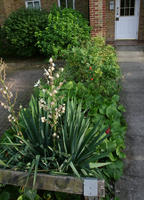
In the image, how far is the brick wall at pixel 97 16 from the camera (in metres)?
8.51

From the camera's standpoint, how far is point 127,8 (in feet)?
34.2

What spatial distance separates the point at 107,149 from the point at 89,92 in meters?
1.67

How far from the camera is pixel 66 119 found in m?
2.83

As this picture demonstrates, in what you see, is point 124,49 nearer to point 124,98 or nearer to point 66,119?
point 124,98

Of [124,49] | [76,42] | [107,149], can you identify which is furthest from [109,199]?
[124,49]

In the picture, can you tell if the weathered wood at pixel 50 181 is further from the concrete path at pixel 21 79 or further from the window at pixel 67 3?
the window at pixel 67 3

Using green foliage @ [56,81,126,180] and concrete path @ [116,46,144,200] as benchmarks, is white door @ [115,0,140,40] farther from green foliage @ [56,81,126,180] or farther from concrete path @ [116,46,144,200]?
green foliage @ [56,81,126,180]

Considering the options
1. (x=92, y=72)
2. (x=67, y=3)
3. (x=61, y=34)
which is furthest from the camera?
(x=67, y=3)

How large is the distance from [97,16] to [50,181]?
7.92 meters

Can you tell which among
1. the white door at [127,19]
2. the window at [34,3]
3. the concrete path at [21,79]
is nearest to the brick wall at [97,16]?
the white door at [127,19]

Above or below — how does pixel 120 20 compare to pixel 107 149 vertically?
above

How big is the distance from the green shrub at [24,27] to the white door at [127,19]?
3.89m

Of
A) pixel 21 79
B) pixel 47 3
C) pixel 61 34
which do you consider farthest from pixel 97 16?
pixel 21 79

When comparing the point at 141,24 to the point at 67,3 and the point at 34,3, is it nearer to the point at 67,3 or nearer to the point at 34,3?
the point at 67,3
